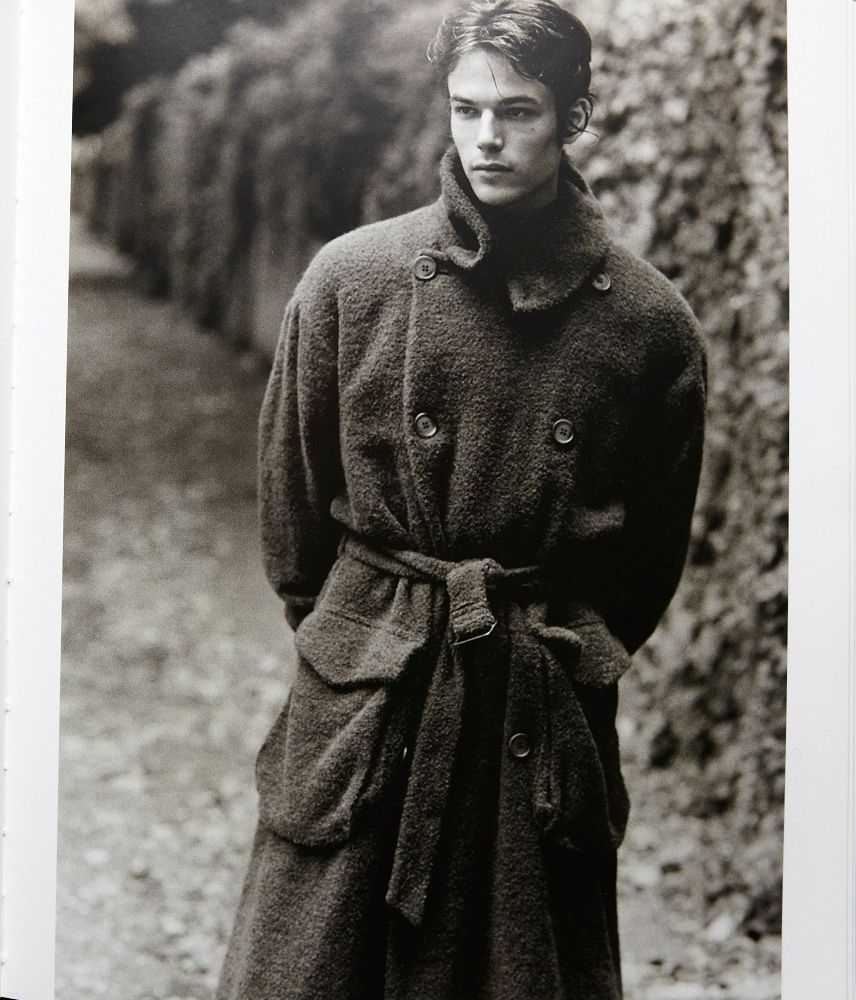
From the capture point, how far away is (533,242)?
154 cm

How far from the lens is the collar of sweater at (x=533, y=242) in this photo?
1524mm

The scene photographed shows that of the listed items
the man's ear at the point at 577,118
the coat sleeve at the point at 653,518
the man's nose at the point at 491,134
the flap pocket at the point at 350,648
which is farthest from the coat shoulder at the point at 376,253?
the flap pocket at the point at 350,648

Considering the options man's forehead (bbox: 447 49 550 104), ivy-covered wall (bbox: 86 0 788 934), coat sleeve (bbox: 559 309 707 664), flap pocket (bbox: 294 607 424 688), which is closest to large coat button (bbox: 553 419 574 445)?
coat sleeve (bbox: 559 309 707 664)

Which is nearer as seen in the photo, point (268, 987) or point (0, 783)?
point (268, 987)

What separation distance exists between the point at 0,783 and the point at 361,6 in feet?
4.81

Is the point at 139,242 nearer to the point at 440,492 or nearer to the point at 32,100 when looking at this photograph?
the point at 32,100

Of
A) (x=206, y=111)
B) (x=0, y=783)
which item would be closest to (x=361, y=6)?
(x=206, y=111)

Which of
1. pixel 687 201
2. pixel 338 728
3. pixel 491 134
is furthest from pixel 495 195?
pixel 338 728

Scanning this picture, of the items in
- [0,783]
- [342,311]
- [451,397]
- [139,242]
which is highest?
[139,242]

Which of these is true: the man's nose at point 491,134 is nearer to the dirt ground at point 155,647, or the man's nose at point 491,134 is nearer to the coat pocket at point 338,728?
the dirt ground at point 155,647

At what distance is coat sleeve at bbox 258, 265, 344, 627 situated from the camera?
1584mm

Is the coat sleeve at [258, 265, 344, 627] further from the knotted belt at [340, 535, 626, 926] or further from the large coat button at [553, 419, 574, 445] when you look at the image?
the large coat button at [553, 419, 574, 445]

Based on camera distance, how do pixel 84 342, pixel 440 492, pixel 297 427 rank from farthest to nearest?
1. pixel 84 342
2. pixel 297 427
3. pixel 440 492

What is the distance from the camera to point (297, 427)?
1.63m
